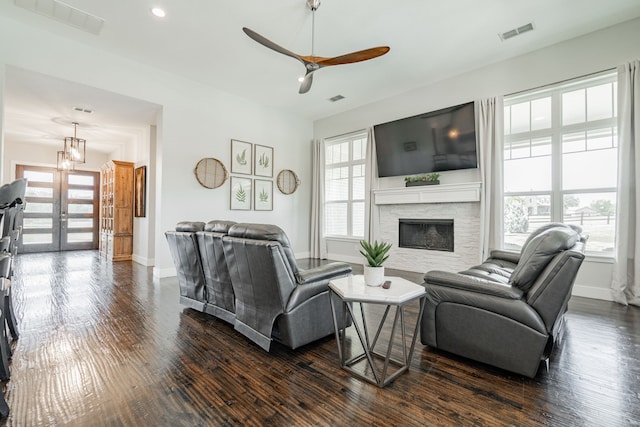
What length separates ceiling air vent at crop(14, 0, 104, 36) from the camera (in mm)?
3436

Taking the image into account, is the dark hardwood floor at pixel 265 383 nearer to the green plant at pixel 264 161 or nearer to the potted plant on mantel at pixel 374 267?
the potted plant on mantel at pixel 374 267

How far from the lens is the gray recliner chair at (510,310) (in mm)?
1842

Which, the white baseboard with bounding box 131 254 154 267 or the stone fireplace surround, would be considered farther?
the white baseboard with bounding box 131 254 154 267

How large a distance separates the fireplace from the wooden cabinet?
6.26 metres

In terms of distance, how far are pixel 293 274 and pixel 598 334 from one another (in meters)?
2.85

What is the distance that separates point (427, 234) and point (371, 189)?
1.47 meters

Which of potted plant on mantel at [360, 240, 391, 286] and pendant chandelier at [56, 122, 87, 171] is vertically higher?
pendant chandelier at [56, 122, 87, 171]

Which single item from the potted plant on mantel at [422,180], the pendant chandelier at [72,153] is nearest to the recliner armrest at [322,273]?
the potted plant on mantel at [422,180]

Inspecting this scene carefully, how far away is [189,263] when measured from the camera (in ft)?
10.5

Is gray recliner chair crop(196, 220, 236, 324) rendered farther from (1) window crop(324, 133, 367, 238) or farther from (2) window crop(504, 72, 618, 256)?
(2) window crop(504, 72, 618, 256)

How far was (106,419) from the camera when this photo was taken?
1.51m

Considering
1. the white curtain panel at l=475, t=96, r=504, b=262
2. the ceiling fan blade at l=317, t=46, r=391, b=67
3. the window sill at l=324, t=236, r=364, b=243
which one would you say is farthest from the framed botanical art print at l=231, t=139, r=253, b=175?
the white curtain panel at l=475, t=96, r=504, b=262

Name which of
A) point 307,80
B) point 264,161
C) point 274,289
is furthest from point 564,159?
point 264,161

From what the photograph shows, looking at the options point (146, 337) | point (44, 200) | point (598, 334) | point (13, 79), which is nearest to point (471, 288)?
point (598, 334)
